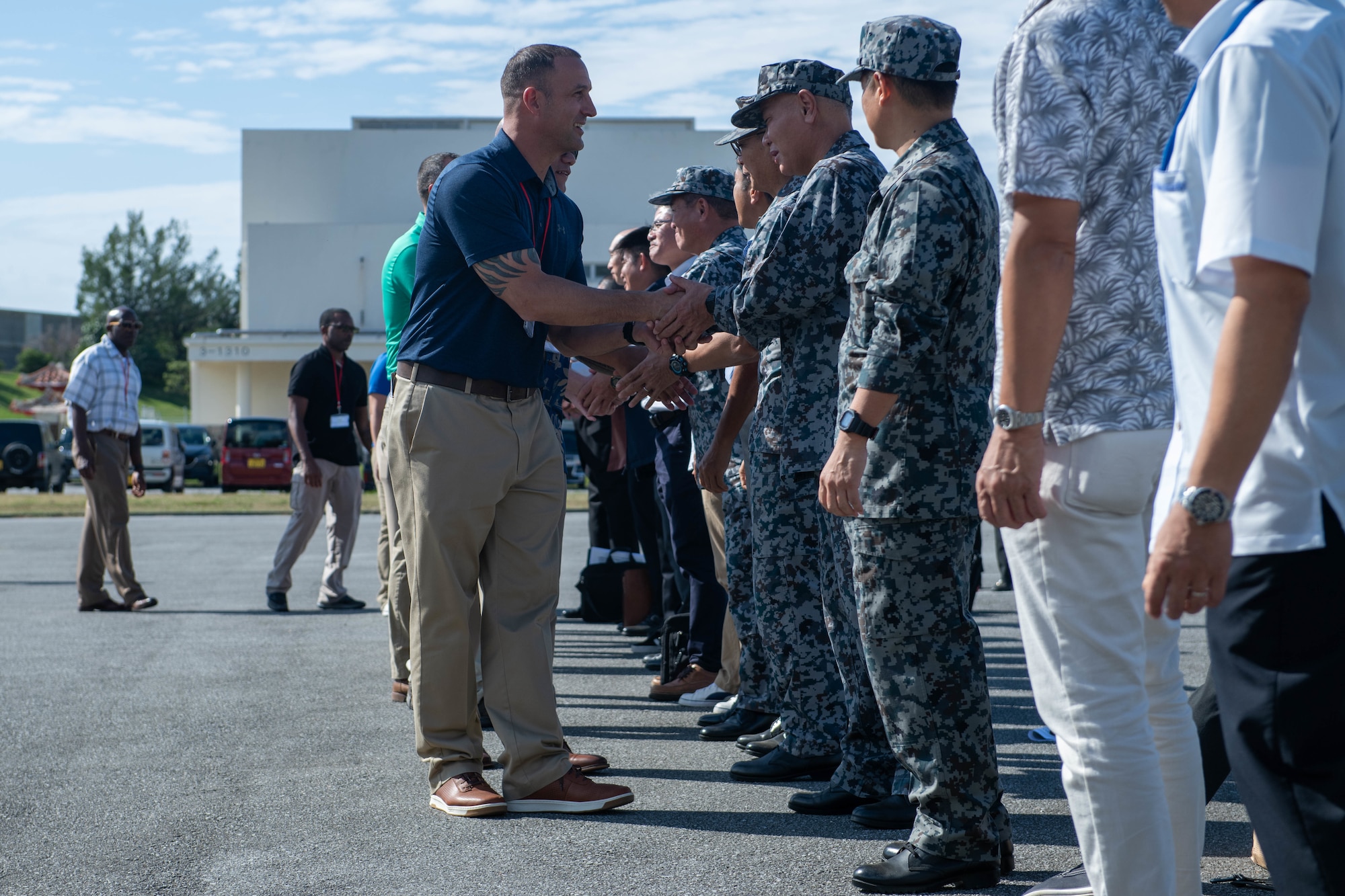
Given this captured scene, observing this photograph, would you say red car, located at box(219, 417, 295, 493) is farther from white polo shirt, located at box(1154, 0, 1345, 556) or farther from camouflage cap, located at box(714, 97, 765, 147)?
white polo shirt, located at box(1154, 0, 1345, 556)

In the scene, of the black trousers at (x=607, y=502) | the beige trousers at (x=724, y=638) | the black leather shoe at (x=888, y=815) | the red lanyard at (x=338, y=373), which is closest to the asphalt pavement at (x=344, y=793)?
the black leather shoe at (x=888, y=815)

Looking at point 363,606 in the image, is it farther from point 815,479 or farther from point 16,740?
point 815,479

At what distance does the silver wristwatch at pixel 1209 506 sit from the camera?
1791mm

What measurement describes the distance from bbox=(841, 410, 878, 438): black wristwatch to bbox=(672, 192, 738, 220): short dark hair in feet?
9.27

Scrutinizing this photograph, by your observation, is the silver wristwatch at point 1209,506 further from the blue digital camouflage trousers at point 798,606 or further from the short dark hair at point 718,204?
the short dark hair at point 718,204

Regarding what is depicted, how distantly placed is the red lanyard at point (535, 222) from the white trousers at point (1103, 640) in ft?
7.20

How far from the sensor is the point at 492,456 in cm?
418

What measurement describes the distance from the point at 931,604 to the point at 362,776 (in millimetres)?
2344

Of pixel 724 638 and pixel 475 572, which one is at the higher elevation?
pixel 475 572

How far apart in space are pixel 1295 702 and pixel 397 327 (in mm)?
4649

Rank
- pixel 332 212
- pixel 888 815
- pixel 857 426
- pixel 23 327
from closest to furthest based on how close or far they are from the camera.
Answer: pixel 857 426
pixel 888 815
pixel 332 212
pixel 23 327

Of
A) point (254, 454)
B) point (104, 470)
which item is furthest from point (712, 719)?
point (254, 454)

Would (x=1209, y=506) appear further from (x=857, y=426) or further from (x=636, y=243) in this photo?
(x=636, y=243)

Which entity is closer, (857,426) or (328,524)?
(857,426)
